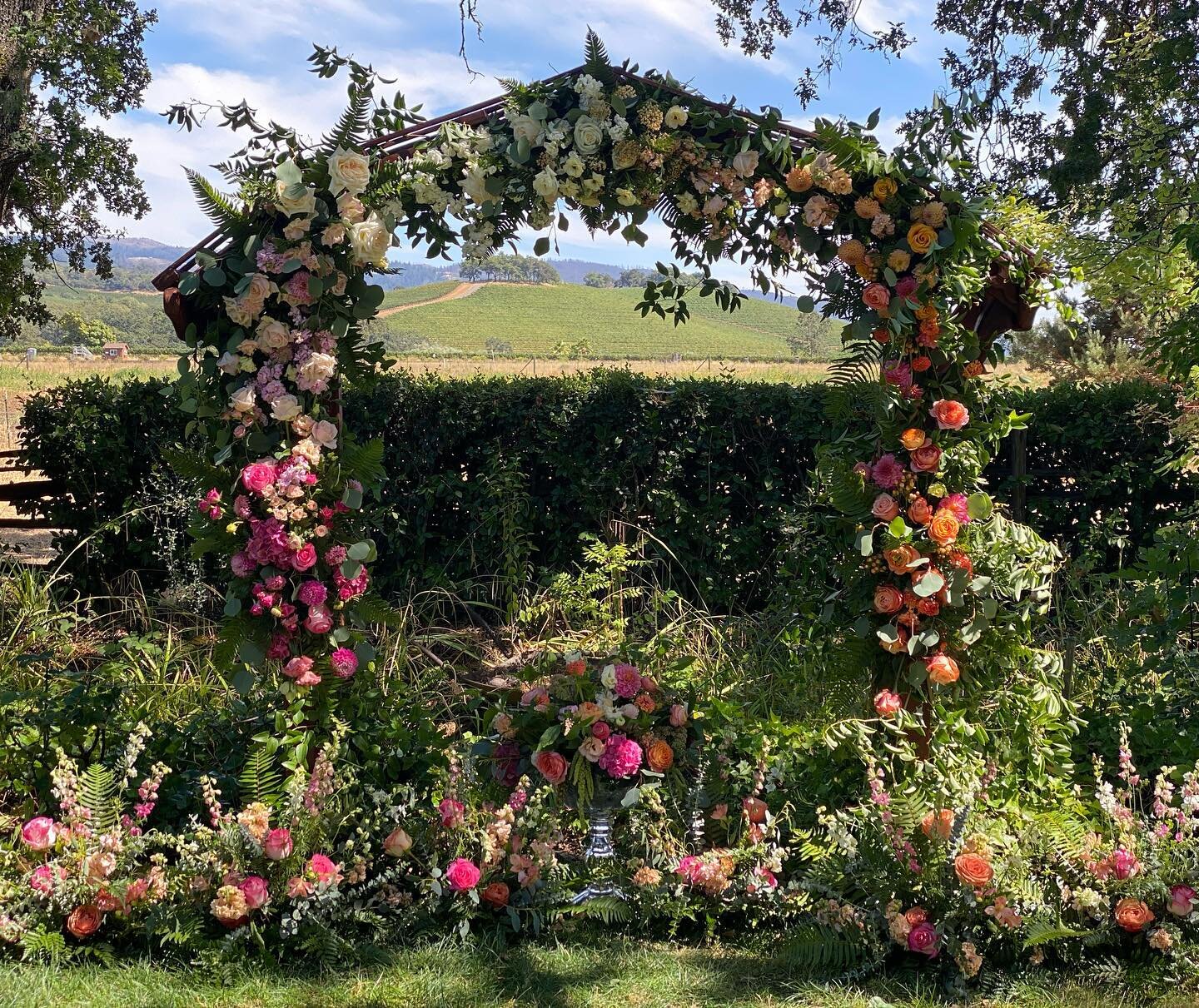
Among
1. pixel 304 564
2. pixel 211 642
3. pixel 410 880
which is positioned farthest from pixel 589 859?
pixel 211 642

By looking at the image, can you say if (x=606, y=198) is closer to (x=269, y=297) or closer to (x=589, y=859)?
(x=269, y=297)

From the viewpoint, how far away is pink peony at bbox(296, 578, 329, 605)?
2982mm

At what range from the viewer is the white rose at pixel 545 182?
9.54 feet

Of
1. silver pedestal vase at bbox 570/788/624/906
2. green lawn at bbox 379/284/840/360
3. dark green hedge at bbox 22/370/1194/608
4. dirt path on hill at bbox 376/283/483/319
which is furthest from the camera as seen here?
dirt path on hill at bbox 376/283/483/319

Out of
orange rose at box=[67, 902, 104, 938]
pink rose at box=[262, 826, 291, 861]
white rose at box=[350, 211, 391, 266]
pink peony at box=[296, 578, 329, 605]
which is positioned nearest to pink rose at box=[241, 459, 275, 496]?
pink peony at box=[296, 578, 329, 605]

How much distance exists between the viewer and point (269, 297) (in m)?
3.00

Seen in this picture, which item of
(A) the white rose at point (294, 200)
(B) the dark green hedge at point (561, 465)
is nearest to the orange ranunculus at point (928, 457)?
(A) the white rose at point (294, 200)

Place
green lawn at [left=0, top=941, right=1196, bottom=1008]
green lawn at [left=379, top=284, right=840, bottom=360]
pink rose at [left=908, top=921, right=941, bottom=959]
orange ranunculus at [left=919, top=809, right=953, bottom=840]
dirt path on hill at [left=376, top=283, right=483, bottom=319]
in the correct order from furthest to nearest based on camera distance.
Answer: dirt path on hill at [left=376, top=283, right=483, bottom=319] < green lawn at [left=379, top=284, right=840, bottom=360] < orange ranunculus at [left=919, top=809, right=953, bottom=840] < pink rose at [left=908, top=921, right=941, bottom=959] < green lawn at [left=0, top=941, right=1196, bottom=1008]

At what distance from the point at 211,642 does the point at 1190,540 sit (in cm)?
406

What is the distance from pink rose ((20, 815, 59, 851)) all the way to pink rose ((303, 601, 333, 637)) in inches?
34.0

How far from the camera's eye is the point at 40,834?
2.62 metres

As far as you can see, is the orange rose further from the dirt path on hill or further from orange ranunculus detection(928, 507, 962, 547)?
the dirt path on hill

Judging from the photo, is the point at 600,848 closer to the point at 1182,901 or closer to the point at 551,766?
the point at 551,766

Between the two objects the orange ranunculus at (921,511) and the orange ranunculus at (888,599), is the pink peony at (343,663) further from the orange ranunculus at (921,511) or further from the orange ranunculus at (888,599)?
the orange ranunculus at (921,511)
